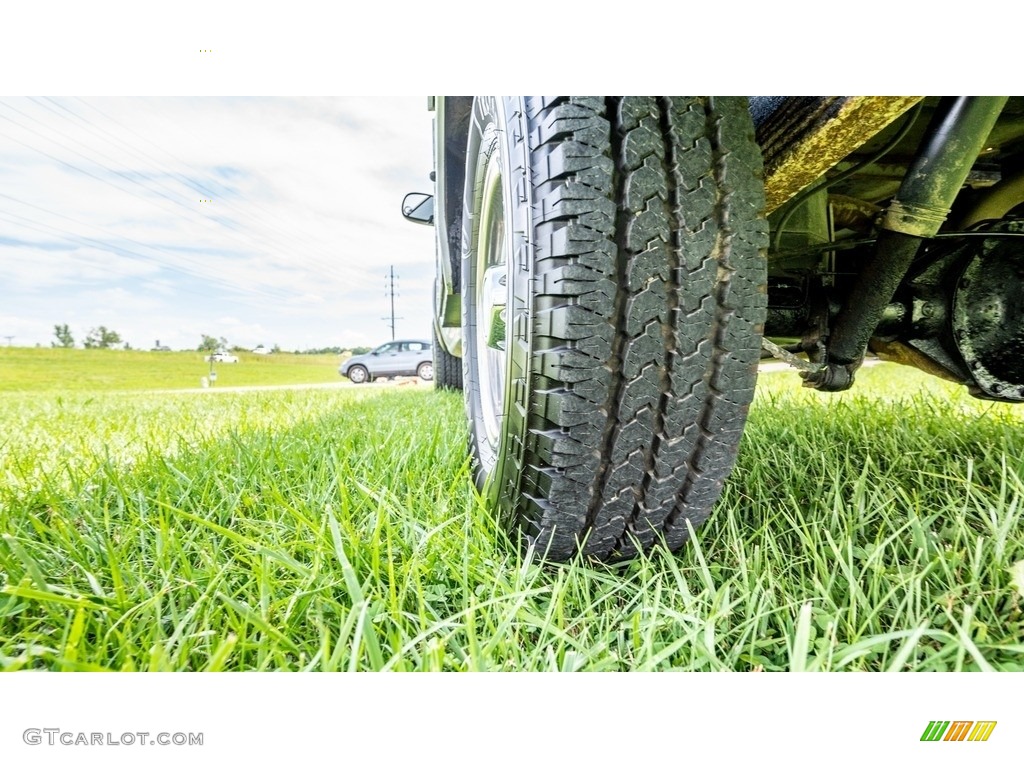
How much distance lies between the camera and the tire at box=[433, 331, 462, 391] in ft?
8.71

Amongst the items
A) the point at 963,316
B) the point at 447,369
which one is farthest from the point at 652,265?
the point at 447,369

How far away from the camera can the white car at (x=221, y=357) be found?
3.25 feet

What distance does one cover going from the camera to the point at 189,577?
586 mm

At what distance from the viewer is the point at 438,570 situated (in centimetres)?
62

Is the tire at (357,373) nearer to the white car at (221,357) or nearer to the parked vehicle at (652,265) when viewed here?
the white car at (221,357)

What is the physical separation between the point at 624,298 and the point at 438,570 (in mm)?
402

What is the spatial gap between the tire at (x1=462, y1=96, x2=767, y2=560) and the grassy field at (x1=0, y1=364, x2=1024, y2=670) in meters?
0.12
